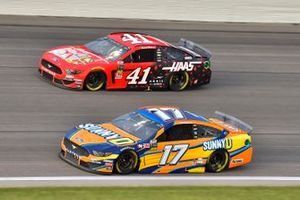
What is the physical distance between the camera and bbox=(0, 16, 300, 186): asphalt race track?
17516 millimetres

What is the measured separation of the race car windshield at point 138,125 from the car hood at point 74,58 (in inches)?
184

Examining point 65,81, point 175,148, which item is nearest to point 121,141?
point 175,148

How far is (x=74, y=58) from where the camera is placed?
21891mm

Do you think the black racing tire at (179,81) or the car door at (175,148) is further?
the black racing tire at (179,81)

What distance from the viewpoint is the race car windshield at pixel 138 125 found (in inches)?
643

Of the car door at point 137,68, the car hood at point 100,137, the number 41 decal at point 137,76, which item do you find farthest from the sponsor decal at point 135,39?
the car hood at point 100,137

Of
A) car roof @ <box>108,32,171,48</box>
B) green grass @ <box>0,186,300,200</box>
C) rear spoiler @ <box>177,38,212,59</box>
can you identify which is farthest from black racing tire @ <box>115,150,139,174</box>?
rear spoiler @ <box>177,38,212,59</box>

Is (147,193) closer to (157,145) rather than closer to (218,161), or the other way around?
(157,145)

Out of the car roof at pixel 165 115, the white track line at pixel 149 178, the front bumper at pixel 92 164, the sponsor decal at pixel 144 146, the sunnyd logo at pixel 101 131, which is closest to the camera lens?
the white track line at pixel 149 178

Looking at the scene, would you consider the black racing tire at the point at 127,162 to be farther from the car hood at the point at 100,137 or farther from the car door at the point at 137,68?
the car door at the point at 137,68

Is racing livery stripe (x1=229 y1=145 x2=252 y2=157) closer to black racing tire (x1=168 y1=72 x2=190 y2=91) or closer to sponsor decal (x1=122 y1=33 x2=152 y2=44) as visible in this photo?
black racing tire (x1=168 y1=72 x2=190 y2=91)

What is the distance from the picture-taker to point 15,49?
989 inches

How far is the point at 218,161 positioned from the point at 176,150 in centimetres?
109

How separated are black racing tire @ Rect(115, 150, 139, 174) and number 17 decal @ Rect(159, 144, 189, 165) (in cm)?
53
